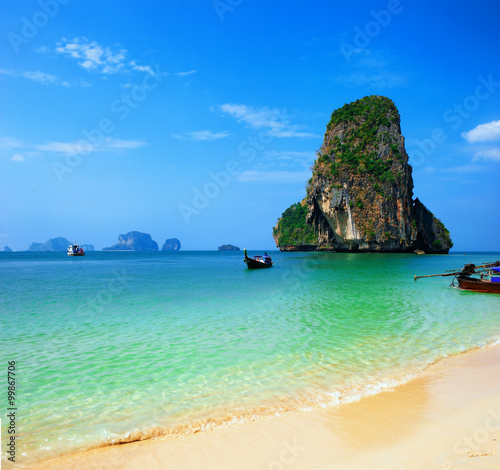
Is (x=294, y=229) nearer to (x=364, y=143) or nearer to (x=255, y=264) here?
(x=364, y=143)

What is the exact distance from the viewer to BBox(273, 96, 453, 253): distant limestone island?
2505 inches

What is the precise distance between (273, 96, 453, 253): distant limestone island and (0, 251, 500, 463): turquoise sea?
51860 mm

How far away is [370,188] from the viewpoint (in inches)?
2544

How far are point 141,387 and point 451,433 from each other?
4534 millimetres

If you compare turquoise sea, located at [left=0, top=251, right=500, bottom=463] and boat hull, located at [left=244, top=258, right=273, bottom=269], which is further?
boat hull, located at [left=244, top=258, right=273, bottom=269]

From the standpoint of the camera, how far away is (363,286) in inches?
755

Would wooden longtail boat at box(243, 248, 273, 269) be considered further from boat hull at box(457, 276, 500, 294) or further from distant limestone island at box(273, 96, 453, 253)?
distant limestone island at box(273, 96, 453, 253)

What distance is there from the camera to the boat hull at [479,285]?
1652 cm

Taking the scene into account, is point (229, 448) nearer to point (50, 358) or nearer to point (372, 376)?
point (372, 376)

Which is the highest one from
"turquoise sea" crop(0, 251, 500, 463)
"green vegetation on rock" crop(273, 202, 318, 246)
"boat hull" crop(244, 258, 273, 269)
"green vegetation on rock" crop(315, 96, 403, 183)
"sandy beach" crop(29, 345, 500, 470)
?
"green vegetation on rock" crop(315, 96, 403, 183)

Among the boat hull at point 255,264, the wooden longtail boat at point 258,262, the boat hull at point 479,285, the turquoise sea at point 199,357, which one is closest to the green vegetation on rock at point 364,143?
the wooden longtail boat at point 258,262

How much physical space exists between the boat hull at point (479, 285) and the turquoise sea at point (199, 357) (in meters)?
2.82

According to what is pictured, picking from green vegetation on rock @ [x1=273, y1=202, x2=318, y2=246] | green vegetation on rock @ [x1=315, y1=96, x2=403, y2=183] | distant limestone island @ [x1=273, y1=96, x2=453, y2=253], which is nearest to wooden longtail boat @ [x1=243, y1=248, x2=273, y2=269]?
distant limestone island @ [x1=273, y1=96, x2=453, y2=253]

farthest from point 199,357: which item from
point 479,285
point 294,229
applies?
point 294,229
